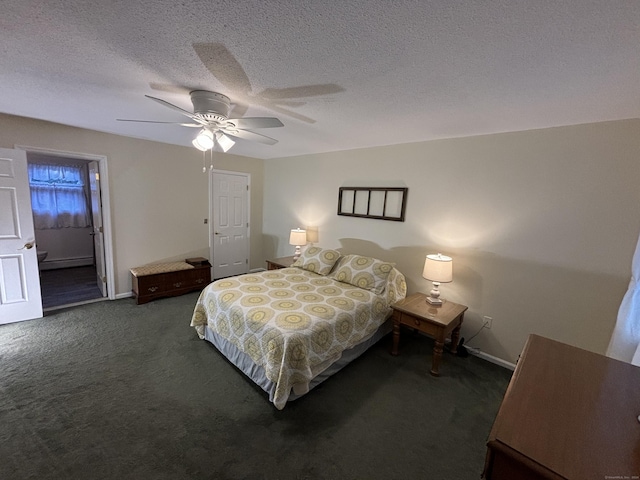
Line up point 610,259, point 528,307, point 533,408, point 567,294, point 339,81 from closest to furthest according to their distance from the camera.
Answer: point 533,408
point 339,81
point 610,259
point 567,294
point 528,307

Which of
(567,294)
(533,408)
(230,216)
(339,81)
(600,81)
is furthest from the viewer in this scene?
(230,216)

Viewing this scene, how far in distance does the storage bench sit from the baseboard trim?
3811mm

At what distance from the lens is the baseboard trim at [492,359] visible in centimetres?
259

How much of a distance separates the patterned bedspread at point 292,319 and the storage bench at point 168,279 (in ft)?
4.56

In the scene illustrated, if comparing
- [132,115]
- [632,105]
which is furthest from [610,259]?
[132,115]

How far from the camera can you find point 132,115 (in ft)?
8.55

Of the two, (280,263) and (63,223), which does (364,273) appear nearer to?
(280,263)

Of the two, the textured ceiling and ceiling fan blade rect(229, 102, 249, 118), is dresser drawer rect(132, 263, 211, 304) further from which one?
ceiling fan blade rect(229, 102, 249, 118)

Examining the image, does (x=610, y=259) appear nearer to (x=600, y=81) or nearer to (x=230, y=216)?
(x=600, y=81)

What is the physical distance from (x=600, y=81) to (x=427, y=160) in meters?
1.57

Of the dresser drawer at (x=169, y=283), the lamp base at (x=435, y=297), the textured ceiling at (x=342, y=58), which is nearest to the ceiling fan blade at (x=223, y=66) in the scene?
the textured ceiling at (x=342, y=58)

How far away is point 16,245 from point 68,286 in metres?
1.62

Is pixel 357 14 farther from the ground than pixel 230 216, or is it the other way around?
pixel 357 14

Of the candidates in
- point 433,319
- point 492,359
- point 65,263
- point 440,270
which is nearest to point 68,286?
point 65,263
